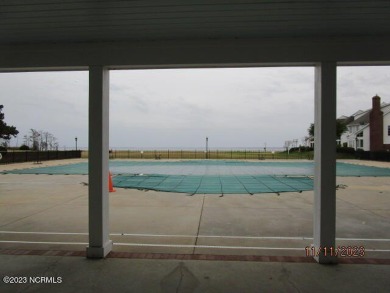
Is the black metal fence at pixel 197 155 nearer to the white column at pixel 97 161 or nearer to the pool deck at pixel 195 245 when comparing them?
A: the pool deck at pixel 195 245

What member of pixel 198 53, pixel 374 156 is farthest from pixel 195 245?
pixel 374 156

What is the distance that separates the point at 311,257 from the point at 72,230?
4654 millimetres

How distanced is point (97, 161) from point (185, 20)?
2435 millimetres

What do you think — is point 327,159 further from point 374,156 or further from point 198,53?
point 374,156

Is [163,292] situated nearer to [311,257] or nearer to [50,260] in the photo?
[50,260]

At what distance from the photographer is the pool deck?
388 centimetres

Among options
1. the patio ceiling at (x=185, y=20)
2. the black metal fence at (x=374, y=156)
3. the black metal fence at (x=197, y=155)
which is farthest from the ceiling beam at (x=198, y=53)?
the black metal fence at (x=374, y=156)

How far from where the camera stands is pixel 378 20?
3.73 m

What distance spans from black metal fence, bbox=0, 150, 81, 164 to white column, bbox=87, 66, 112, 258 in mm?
25164

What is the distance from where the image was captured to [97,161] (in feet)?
15.4

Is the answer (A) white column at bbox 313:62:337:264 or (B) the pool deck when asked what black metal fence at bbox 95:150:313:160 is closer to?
(B) the pool deck

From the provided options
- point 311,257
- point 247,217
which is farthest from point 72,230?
point 311,257

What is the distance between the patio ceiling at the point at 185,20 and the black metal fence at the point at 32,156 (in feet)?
84.2

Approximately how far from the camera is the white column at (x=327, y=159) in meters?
4.42
